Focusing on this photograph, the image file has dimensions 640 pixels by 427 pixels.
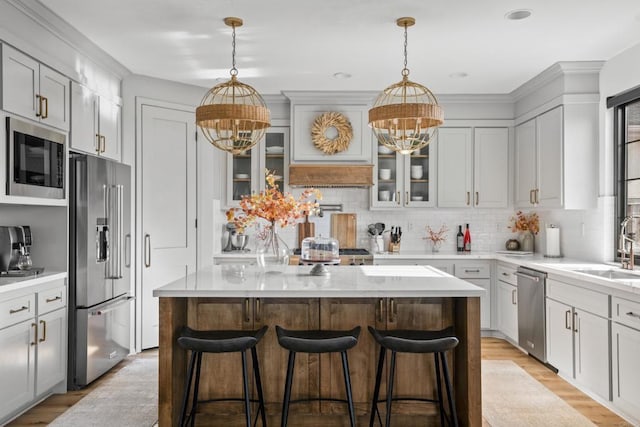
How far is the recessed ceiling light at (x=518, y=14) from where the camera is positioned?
3.30 metres

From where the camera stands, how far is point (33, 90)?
3.31 m

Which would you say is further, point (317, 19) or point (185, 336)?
point (317, 19)

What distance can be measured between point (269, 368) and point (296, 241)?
2992 mm

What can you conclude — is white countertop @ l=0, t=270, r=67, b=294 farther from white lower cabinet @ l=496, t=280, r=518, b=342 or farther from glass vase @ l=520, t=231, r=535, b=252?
glass vase @ l=520, t=231, r=535, b=252

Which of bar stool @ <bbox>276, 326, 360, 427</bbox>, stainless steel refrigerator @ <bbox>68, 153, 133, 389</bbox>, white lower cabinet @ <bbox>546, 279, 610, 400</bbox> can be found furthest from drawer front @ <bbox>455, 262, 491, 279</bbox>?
stainless steel refrigerator @ <bbox>68, 153, 133, 389</bbox>

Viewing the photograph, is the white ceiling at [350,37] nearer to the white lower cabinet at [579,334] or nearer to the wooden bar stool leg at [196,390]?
the white lower cabinet at [579,334]

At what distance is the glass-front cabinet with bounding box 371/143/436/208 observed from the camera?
569 cm

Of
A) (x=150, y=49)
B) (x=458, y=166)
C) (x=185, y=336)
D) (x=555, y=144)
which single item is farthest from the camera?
(x=458, y=166)

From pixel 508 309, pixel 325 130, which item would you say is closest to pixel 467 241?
pixel 508 309

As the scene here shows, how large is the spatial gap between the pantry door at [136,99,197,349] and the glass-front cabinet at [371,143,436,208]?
6.70 ft

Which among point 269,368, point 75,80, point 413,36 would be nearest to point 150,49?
point 75,80

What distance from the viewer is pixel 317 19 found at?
11.4 ft

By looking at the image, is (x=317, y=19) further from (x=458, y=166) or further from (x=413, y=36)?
(x=458, y=166)

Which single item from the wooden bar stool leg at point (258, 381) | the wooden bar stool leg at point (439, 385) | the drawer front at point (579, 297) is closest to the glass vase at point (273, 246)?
the wooden bar stool leg at point (258, 381)
